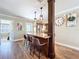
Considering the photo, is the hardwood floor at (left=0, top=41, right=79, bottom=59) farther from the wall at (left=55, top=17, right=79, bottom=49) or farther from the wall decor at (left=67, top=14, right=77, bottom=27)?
the wall decor at (left=67, top=14, right=77, bottom=27)

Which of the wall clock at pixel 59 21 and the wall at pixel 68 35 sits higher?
the wall clock at pixel 59 21

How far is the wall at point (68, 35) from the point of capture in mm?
5247

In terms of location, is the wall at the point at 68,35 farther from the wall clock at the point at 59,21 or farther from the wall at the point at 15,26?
the wall at the point at 15,26

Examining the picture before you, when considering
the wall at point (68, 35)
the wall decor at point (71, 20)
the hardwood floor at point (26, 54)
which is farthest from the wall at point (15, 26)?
the wall decor at point (71, 20)

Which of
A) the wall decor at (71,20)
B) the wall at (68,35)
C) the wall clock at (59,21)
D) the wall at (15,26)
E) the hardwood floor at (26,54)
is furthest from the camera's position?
the wall at (15,26)

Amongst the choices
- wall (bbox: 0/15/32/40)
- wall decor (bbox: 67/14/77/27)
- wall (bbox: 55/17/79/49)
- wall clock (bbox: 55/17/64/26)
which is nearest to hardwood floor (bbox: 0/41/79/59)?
wall (bbox: 55/17/79/49)

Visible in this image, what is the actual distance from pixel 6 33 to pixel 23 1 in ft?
19.7

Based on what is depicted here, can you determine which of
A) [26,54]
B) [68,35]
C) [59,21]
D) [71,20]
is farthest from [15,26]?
[71,20]

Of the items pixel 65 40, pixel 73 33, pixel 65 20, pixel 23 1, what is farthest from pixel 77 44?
pixel 23 1

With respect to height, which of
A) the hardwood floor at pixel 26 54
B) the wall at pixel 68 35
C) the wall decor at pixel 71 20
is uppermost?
the wall decor at pixel 71 20

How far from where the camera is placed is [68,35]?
5926 millimetres

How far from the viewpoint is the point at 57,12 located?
7.24 metres

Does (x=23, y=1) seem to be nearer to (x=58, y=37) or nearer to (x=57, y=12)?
(x=57, y=12)

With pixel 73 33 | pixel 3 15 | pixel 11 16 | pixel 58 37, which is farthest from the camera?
pixel 11 16
